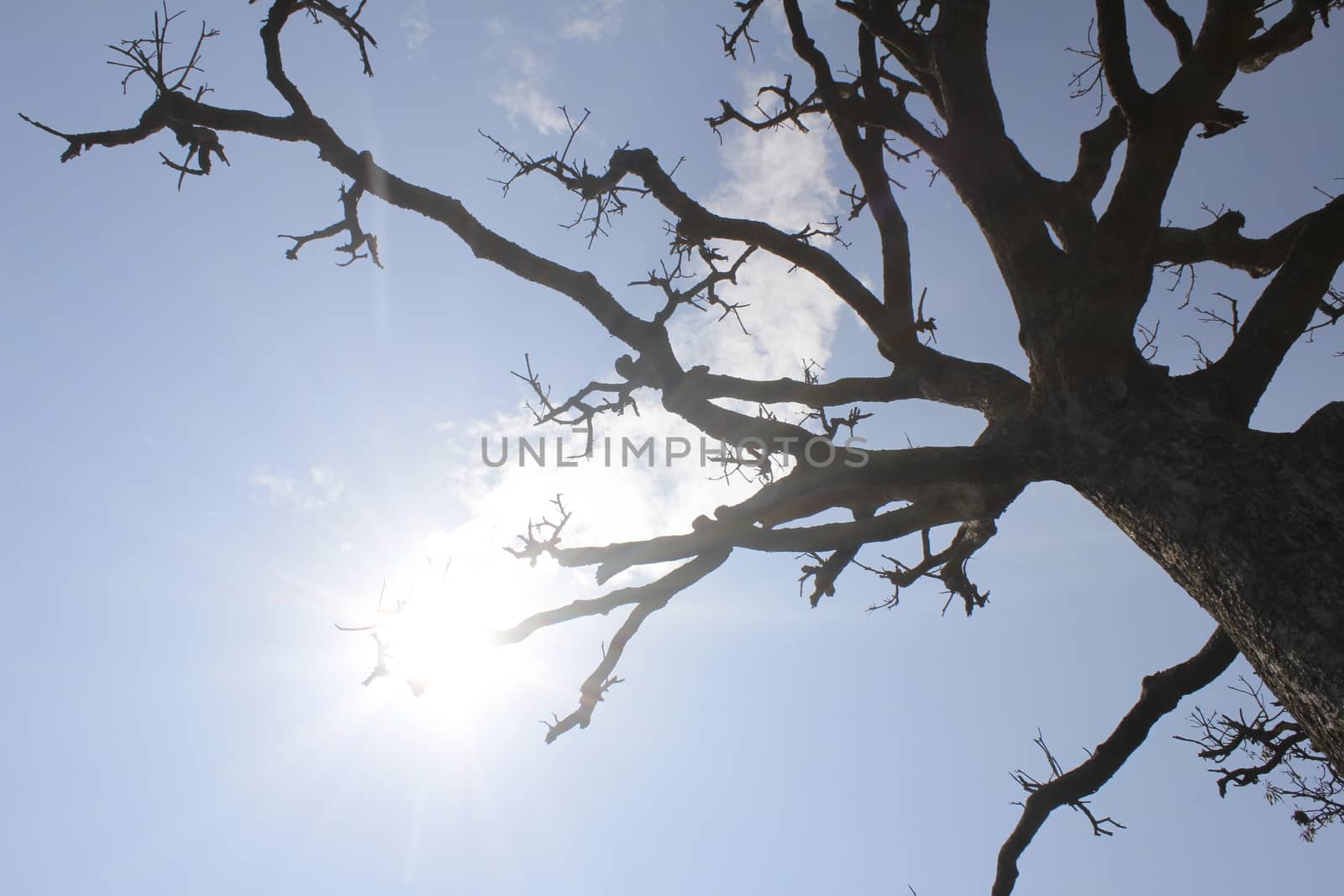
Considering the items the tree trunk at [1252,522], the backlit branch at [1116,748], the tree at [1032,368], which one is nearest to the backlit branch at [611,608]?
the tree at [1032,368]

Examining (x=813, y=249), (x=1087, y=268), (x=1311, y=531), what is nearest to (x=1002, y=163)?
(x=1087, y=268)

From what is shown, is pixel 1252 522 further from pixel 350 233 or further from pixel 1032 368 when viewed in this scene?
pixel 350 233

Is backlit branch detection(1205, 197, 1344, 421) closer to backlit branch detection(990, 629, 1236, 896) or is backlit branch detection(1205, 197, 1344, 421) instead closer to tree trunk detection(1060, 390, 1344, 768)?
tree trunk detection(1060, 390, 1344, 768)

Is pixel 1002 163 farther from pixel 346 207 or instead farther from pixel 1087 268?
pixel 346 207

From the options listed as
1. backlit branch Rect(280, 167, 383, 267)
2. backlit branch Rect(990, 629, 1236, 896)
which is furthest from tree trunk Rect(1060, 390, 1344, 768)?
backlit branch Rect(280, 167, 383, 267)

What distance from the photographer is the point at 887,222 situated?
4.21 metres

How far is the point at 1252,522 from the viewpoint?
218 centimetres

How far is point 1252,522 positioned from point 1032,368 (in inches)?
45.7

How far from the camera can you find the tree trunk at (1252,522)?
1.96m

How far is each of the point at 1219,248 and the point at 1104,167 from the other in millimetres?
931

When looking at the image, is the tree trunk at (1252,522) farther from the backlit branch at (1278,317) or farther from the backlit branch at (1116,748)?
the backlit branch at (1116,748)

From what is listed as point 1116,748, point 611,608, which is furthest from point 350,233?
point 1116,748

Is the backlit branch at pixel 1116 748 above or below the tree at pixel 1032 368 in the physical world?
below

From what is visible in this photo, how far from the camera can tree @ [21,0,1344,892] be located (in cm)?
226
